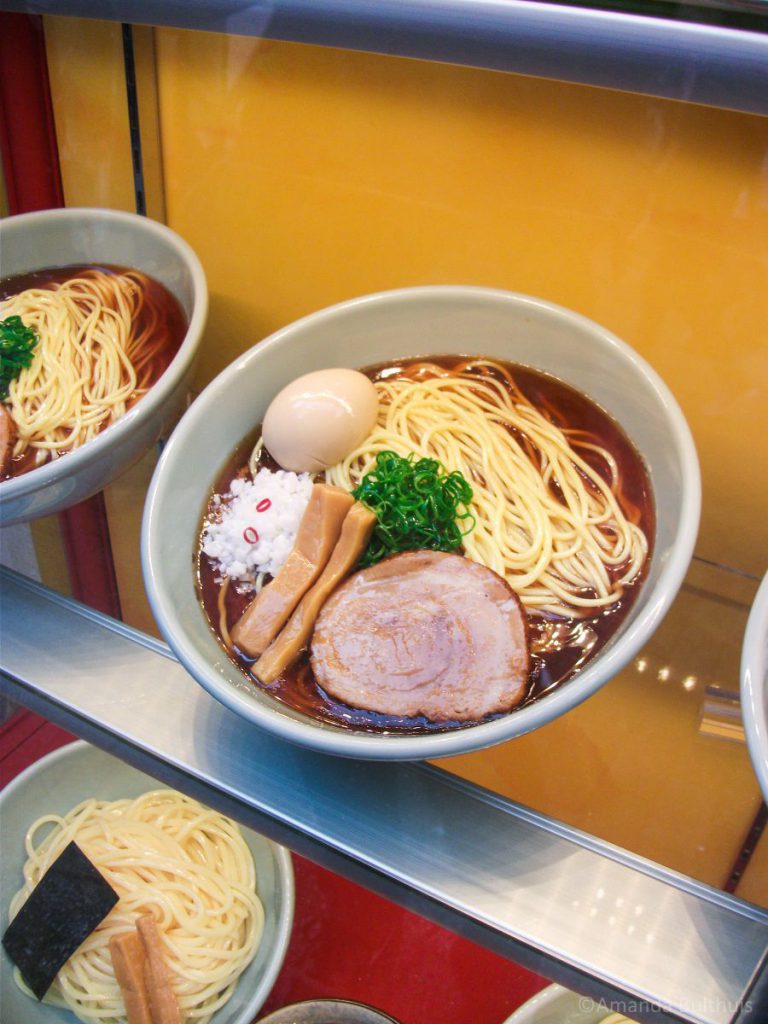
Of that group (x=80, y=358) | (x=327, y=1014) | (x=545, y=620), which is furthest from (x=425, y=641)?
(x=80, y=358)

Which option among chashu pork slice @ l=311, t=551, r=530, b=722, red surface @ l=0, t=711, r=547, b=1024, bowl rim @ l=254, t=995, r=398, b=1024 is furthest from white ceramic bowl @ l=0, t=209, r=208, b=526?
bowl rim @ l=254, t=995, r=398, b=1024

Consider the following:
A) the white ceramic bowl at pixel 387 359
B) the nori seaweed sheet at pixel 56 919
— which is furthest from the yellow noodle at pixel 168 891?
the white ceramic bowl at pixel 387 359

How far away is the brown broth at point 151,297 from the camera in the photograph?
1.29 meters

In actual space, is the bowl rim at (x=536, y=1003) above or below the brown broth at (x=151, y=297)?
below

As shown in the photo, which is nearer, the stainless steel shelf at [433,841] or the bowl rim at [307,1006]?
the stainless steel shelf at [433,841]

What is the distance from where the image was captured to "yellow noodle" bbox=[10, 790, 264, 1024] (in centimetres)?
A: 96

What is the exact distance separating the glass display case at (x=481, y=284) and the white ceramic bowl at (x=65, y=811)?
0.25ft

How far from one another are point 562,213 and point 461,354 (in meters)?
0.23

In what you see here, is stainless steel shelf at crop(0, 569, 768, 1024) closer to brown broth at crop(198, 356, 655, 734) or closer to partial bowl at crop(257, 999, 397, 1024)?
brown broth at crop(198, 356, 655, 734)

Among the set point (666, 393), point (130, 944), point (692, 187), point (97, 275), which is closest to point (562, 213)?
point (692, 187)

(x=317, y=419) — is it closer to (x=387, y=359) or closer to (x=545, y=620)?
(x=387, y=359)

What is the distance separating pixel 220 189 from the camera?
4.38 feet

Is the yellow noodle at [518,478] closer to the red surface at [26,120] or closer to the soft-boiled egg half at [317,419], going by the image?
the soft-boiled egg half at [317,419]

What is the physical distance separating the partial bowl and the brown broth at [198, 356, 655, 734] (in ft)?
1.06
